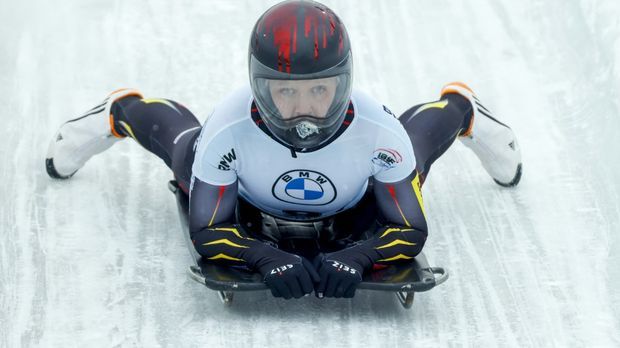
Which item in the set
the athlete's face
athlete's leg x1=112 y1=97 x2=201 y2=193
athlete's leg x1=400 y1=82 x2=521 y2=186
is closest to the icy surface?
athlete's leg x1=400 y1=82 x2=521 y2=186

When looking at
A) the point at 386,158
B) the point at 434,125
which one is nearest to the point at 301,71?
the point at 386,158

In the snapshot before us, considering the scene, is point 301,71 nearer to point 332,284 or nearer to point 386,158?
point 386,158

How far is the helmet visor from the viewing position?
5859 mm

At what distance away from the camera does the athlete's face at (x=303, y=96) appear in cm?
585

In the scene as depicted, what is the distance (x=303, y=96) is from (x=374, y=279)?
2.88ft

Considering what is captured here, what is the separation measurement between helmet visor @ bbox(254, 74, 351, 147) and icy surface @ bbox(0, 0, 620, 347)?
2.74 feet

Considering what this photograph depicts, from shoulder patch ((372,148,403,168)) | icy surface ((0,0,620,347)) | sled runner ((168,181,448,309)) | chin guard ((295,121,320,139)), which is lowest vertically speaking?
icy surface ((0,0,620,347))

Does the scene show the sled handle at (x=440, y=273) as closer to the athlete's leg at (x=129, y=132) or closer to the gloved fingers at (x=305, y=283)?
the gloved fingers at (x=305, y=283)

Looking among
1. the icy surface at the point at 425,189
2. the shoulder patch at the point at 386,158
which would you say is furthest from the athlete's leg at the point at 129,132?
the shoulder patch at the point at 386,158

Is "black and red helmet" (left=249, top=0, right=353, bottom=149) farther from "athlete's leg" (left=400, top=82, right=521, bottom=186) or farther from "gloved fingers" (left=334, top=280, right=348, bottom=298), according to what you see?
"athlete's leg" (left=400, top=82, right=521, bottom=186)

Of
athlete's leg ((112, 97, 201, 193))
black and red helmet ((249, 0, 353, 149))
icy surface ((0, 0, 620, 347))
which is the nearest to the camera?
black and red helmet ((249, 0, 353, 149))

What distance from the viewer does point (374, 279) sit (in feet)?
19.6

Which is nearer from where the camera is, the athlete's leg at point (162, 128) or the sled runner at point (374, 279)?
the sled runner at point (374, 279)

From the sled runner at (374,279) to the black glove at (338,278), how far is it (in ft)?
0.18
